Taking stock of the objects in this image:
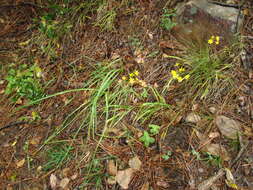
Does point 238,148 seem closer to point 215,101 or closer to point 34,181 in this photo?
point 215,101

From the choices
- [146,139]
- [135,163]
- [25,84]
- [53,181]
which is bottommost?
[53,181]

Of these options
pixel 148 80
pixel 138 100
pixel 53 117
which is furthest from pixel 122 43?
pixel 53 117

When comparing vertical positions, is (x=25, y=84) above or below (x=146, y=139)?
above

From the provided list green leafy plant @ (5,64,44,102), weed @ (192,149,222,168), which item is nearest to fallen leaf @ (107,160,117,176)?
weed @ (192,149,222,168)

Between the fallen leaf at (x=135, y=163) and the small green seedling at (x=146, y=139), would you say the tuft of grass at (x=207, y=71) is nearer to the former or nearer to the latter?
the small green seedling at (x=146, y=139)

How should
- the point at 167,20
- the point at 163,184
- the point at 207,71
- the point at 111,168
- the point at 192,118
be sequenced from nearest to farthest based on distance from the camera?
the point at 163,184
the point at 111,168
the point at 192,118
the point at 207,71
the point at 167,20

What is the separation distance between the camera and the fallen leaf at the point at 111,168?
1.62 m

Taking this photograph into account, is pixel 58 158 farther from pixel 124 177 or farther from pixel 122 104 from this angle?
pixel 122 104

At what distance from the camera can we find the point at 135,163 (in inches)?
64.0

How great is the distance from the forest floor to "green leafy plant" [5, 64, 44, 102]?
1cm

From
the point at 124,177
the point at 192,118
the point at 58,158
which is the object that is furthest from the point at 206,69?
the point at 58,158

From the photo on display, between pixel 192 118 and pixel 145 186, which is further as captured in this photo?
pixel 192 118

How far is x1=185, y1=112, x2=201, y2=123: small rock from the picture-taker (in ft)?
5.71

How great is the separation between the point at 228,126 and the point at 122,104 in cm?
88
